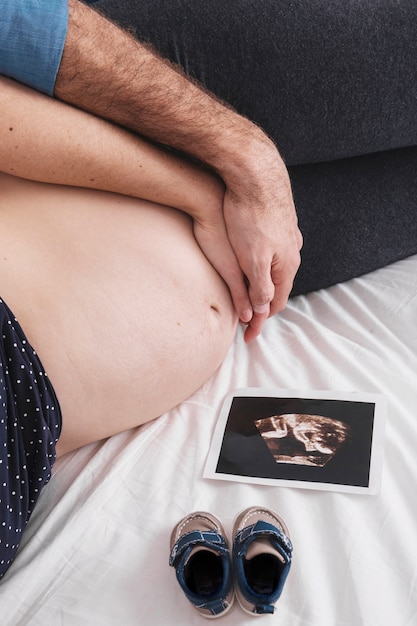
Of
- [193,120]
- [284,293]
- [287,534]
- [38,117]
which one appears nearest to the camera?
[287,534]

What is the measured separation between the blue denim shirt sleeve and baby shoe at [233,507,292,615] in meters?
0.66

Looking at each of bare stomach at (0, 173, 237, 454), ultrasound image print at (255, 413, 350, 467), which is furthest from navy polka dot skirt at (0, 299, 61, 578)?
ultrasound image print at (255, 413, 350, 467)

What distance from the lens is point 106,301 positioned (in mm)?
937

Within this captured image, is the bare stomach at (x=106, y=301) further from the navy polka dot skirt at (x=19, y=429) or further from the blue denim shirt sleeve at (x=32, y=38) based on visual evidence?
the blue denim shirt sleeve at (x=32, y=38)

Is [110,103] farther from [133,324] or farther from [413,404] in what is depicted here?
[413,404]

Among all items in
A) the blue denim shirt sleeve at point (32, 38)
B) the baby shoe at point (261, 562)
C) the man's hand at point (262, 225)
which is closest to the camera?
the baby shoe at point (261, 562)

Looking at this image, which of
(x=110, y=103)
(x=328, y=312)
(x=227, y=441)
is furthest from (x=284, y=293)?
Result: (x=110, y=103)

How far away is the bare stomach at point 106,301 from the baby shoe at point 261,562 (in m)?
0.27

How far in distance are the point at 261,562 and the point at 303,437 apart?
22cm

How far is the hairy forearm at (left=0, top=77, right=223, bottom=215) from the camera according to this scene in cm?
92

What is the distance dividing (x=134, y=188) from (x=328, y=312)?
0.44 m

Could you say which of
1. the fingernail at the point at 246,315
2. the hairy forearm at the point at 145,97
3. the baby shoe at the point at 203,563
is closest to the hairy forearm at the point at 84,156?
the hairy forearm at the point at 145,97

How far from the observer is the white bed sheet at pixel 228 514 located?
0.76 meters

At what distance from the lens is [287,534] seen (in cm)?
82
